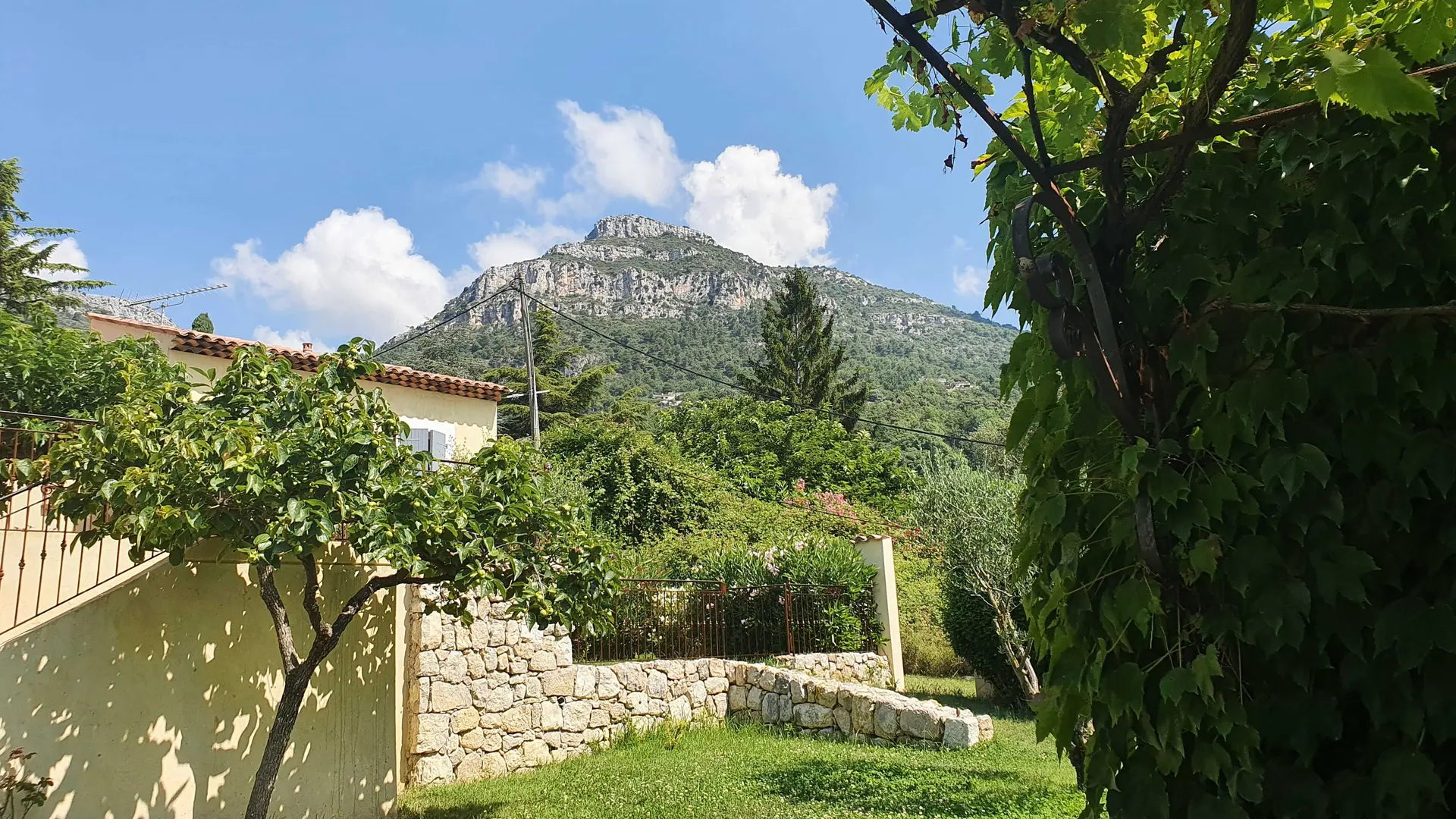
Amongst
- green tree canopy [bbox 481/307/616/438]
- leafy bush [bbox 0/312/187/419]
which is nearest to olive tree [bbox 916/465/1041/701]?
leafy bush [bbox 0/312/187/419]

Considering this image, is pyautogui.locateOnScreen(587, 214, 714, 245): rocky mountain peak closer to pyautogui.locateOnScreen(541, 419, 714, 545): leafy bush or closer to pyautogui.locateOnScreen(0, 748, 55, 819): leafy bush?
pyautogui.locateOnScreen(541, 419, 714, 545): leafy bush

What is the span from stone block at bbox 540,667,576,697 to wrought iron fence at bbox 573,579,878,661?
735 millimetres

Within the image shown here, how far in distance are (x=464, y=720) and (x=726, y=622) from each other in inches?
167

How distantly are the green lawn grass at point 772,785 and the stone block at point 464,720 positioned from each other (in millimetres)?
587

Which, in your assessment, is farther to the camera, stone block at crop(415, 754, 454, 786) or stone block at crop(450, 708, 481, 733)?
stone block at crop(450, 708, 481, 733)

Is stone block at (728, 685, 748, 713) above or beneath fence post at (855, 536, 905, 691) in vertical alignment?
beneath

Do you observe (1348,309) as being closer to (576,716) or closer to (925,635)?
(576,716)

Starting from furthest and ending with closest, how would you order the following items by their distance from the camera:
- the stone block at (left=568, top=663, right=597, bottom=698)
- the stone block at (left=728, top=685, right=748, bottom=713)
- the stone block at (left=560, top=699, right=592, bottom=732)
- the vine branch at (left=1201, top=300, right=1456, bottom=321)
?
the stone block at (left=728, top=685, right=748, bottom=713), the stone block at (left=568, top=663, right=597, bottom=698), the stone block at (left=560, top=699, right=592, bottom=732), the vine branch at (left=1201, top=300, right=1456, bottom=321)

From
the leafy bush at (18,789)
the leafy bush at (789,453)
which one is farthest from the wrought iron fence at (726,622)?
the leafy bush at (789,453)

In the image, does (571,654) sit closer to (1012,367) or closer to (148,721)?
(148,721)

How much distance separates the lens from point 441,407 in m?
15.6

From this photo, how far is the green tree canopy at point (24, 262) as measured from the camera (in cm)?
2362

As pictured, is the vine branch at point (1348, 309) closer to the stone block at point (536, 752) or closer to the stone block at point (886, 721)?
the stone block at point (886, 721)

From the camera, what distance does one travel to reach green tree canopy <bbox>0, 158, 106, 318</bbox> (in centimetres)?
2362
